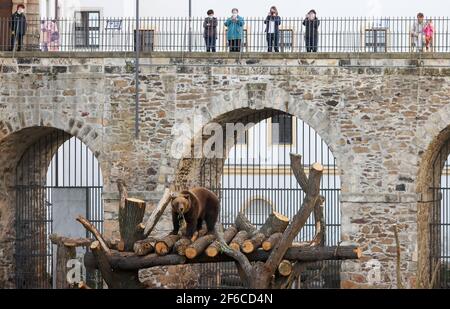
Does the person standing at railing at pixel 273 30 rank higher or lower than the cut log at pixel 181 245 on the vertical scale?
higher

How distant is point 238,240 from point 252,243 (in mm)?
499

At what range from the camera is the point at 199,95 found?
31.2 metres

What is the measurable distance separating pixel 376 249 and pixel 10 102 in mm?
7945

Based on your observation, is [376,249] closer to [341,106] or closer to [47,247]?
[341,106]

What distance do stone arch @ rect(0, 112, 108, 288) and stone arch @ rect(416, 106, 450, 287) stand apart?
20.6 ft

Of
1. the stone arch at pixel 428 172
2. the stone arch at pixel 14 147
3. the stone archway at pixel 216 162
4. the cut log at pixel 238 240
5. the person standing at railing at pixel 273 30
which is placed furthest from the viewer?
the person standing at railing at pixel 273 30

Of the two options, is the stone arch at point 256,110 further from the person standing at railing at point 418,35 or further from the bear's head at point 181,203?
the bear's head at point 181,203

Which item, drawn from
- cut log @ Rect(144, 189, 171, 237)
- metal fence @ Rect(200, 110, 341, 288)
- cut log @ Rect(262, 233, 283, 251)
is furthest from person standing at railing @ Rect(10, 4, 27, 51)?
cut log @ Rect(262, 233, 283, 251)

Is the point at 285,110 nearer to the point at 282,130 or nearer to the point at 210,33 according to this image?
the point at 210,33

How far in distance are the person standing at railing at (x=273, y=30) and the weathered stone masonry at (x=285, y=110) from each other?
37.6 inches

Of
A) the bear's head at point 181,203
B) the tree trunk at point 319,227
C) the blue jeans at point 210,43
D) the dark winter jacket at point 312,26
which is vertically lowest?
the tree trunk at point 319,227

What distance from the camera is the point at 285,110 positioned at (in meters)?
30.9

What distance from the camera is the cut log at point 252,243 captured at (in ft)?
77.4

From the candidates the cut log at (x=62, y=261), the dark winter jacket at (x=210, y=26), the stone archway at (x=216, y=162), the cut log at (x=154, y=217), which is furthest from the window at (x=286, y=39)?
the cut log at (x=62, y=261)
